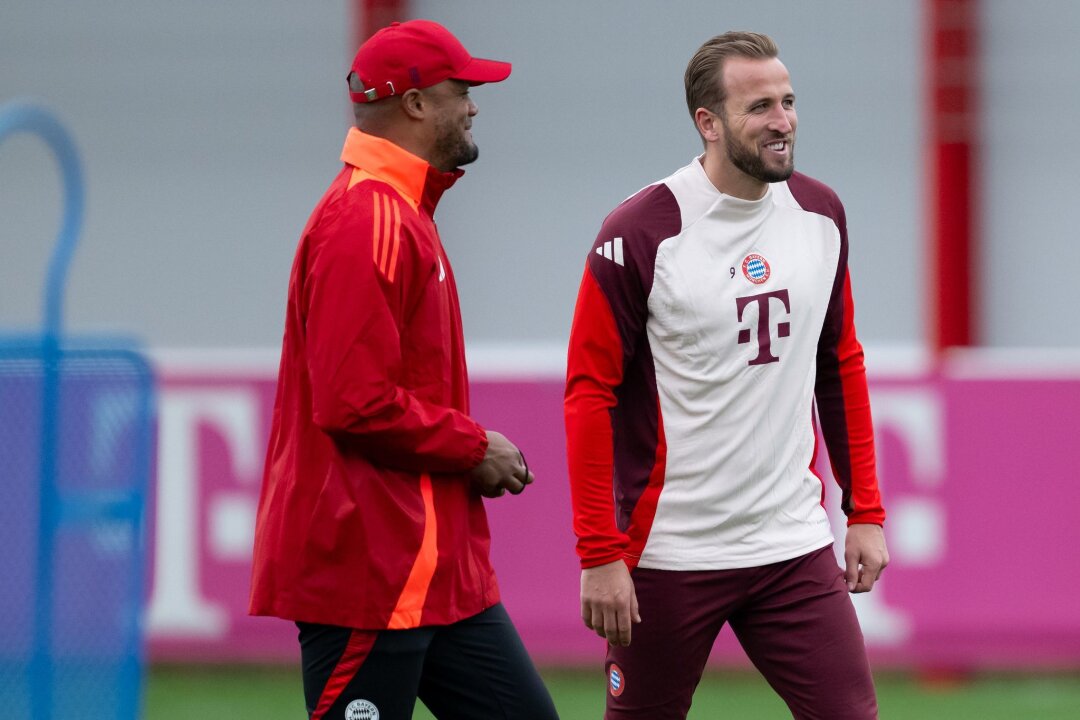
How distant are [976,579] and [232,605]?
2861 millimetres

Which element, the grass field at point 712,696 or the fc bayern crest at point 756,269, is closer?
the fc bayern crest at point 756,269

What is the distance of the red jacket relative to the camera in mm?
3084

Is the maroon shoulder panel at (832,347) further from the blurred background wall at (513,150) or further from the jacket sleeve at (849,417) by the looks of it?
the blurred background wall at (513,150)

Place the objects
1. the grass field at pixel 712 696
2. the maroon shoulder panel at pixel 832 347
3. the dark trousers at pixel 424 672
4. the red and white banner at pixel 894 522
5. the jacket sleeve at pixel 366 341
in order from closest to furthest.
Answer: the jacket sleeve at pixel 366 341
the dark trousers at pixel 424 672
the maroon shoulder panel at pixel 832 347
the grass field at pixel 712 696
the red and white banner at pixel 894 522

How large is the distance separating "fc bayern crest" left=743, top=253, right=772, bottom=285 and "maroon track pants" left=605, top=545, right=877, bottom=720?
2.08ft

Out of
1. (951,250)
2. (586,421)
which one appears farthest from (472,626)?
(951,250)

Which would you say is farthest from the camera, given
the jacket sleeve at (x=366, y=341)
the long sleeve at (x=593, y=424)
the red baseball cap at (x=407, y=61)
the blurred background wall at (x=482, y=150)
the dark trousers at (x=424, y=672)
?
the blurred background wall at (x=482, y=150)

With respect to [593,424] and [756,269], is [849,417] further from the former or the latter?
[593,424]

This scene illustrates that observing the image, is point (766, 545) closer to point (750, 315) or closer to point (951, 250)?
point (750, 315)

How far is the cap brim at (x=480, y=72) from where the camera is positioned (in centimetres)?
340

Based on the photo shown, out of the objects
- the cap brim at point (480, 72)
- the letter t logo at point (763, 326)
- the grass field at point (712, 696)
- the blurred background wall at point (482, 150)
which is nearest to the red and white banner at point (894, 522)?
the grass field at point (712, 696)

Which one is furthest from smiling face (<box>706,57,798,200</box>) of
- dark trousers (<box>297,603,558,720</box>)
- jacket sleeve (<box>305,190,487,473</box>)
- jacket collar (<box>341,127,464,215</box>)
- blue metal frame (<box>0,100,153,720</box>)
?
blue metal frame (<box>0,100,153,720</box>)

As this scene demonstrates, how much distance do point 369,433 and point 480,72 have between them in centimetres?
85

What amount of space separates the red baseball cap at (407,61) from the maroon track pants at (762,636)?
1.18m
